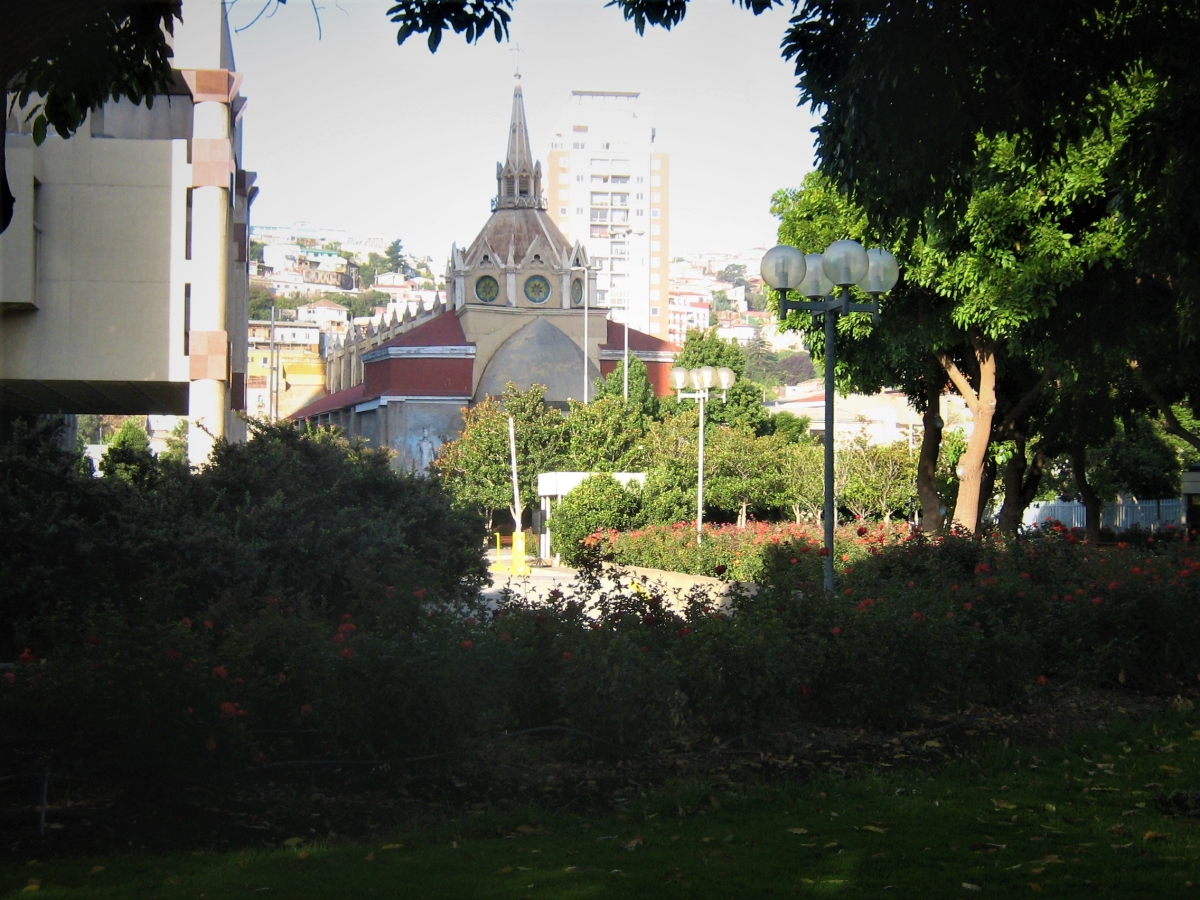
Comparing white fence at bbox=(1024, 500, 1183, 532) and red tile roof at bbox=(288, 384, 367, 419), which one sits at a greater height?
red tile roof at bbox=(288, 384, 367, 419)

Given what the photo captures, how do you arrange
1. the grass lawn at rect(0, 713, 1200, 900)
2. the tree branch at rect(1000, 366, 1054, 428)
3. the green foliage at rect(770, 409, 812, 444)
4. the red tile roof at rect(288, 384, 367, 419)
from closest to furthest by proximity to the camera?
the grass lawn at rect(0, 713, 1200, 900) < the tree branch at rect(1000, 366, 1054, 428) < the green foliage at rect(770, 409, 812, 444) < the red tile roof at rect(288, 384, 367, 419)

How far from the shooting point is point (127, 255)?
19297 mm

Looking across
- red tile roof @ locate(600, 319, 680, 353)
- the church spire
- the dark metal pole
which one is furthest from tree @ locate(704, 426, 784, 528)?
the church spire

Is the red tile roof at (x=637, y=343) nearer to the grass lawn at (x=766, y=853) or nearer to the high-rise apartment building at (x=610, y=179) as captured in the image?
the grass lawn at (x=766, y=853)

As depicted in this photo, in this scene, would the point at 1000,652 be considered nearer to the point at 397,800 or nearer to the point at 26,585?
the point at 397,800

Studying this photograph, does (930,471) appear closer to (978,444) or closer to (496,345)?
(978,444)

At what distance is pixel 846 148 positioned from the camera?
7.98m

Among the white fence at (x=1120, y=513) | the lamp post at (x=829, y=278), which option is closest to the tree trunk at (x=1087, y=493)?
the white fence at (x=1120, y=513)

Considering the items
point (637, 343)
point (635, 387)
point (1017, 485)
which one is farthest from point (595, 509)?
point (637, 343)

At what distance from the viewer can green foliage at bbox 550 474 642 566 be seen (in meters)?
34.3

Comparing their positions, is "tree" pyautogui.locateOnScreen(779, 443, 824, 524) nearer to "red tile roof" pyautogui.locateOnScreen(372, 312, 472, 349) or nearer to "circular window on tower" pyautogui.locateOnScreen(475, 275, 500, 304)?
"red tile roof" pyautogui.locateOnScreen(372, 312, 472, 349)

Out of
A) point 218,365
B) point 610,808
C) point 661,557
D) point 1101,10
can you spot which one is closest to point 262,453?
point 610,808

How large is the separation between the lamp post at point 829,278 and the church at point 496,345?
56102 mm

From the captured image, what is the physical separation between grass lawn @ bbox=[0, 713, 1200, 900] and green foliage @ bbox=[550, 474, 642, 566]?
27.2 metres
